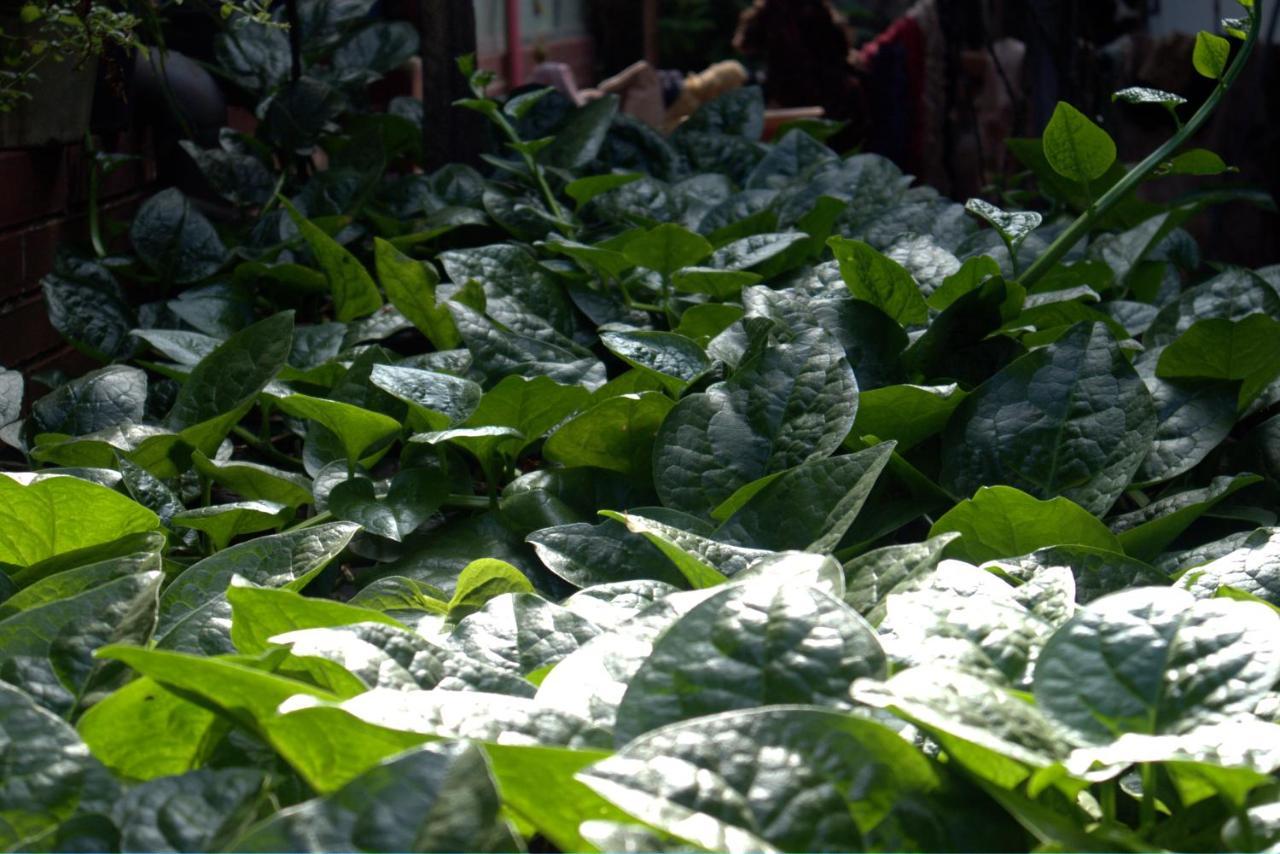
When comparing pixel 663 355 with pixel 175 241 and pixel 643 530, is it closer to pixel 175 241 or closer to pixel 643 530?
pixel 643 530

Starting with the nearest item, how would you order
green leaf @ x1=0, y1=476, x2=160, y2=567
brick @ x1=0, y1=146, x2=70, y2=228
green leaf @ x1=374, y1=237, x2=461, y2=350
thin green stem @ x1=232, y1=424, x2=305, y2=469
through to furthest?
green leaf @ x1=0, y1=476, x2=160, y2=567 → thin green stem @ x1=232, y1=424, x2=305, y2=469 → green leaf @ x1=374, y1=237, x2=461, y2=350 → brick @ x1=0, y1=146, x2=70, y2=228

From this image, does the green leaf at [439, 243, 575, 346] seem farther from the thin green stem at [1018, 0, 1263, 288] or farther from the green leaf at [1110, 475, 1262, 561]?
the green leaf at [1110, 475, 1262, 561]

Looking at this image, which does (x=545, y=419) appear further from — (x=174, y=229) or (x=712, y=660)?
(x=174, y=229)

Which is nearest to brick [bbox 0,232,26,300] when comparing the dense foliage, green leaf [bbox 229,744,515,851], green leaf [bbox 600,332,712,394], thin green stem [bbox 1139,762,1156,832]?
the dense foliage

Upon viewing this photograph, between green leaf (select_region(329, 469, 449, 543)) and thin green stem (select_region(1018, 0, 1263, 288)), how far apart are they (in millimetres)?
600

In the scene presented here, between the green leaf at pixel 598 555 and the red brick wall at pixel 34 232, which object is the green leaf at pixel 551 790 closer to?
the green leaf at pixel 598 555

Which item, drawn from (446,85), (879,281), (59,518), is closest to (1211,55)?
(879,281)

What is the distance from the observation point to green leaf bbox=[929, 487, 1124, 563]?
2.50 feet

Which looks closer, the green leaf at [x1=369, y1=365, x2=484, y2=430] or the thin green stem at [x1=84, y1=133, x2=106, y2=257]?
the green leaf at [x1=369, y1=365, x2=484, y2=430]

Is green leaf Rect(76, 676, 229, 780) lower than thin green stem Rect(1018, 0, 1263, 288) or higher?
lower

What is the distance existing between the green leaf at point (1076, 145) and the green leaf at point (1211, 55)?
90 mm

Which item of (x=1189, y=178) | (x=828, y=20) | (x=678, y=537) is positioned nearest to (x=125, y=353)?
(x=678, y=537)

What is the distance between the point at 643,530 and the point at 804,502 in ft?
0.44

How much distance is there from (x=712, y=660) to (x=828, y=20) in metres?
4.54
